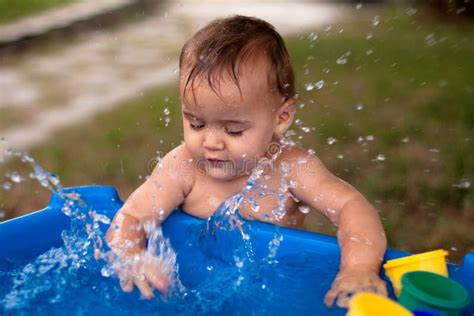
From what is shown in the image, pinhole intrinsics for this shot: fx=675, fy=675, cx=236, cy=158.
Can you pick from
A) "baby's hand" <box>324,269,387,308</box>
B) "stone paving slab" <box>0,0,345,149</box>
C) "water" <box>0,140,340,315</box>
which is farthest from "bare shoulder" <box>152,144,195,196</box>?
"stone paving slab" <box>0,0,345,149</box>

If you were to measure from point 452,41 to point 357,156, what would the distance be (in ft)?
3.90

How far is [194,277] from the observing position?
1.23 metres

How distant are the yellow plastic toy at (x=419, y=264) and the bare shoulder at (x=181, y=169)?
493 mm

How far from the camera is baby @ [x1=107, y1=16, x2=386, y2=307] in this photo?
3.85 feet

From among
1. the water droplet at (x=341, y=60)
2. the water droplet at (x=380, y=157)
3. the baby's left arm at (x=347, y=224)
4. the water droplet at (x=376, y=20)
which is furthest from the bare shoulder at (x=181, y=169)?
the water droplet at (x=376, y=20)

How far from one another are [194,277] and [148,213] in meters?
0.16

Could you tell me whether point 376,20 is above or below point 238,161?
below

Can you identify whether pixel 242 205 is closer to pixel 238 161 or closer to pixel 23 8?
pixel 238 161

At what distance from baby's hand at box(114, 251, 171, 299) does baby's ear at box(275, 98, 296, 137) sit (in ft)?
1.20

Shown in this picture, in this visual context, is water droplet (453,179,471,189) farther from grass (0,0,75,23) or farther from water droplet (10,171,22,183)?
grass (0,0,75,23)

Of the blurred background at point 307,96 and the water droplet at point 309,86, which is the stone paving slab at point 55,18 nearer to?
the blurred background at point 307,96

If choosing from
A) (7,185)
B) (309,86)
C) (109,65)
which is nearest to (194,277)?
(7,185)

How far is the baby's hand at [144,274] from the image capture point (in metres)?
1.13

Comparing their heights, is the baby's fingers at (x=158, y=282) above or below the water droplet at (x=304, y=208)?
above
